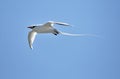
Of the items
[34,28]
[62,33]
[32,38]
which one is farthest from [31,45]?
[62,33]

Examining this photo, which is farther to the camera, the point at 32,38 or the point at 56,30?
the point at 32,38

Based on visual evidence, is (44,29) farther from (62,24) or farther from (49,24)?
(62,24)

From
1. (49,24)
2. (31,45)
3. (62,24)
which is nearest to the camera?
(62,24)

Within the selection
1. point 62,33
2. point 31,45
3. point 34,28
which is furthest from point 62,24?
point 31,45

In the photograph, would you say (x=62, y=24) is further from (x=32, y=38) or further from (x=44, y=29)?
(x=32, y=38)

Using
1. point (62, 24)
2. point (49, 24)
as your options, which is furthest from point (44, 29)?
point (62, 24)

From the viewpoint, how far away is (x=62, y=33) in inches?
449

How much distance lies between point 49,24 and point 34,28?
0.65 metres

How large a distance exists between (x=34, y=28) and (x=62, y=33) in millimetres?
1220

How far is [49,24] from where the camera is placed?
11.8 metres

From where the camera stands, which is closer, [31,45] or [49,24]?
[49,24]

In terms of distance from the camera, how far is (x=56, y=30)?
12188 millimetres

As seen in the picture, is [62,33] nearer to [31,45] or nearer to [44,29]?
[44,29]

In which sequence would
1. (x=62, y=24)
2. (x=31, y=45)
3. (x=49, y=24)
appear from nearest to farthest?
(x=62, y=24) → (x=49, y=24) → (x=31, y=45)
